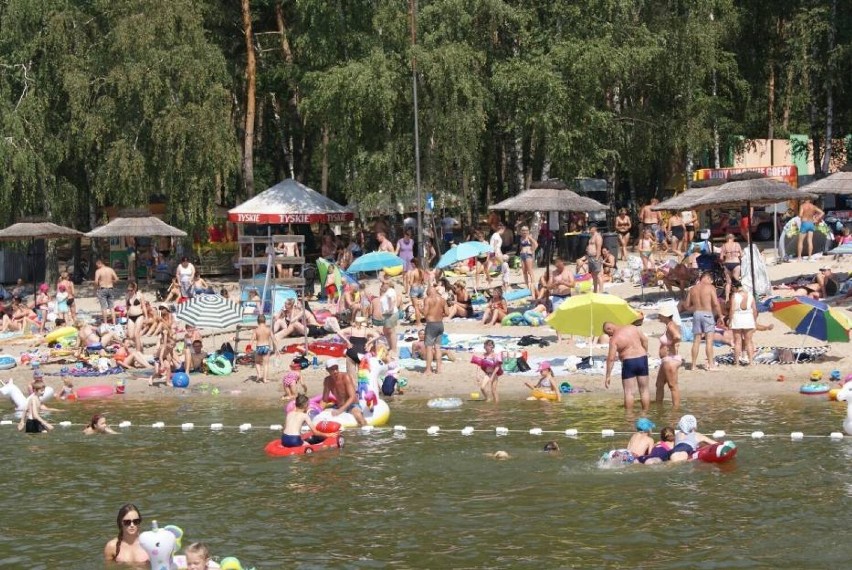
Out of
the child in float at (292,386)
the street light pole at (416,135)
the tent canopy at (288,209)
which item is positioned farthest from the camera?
the tent canopy at (288,209)

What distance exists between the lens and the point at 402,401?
22094 mm

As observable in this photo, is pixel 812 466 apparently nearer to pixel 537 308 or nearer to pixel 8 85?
pixel 537 308

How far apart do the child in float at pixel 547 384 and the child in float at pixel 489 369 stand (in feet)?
1.85

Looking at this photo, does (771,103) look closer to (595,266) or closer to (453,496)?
(595,266)

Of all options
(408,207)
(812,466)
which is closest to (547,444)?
(812,466)

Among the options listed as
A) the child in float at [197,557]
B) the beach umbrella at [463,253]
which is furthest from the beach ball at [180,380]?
the child in float at [197,557]

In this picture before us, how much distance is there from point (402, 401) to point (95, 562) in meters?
9.37

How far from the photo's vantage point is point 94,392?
2383 centimetres

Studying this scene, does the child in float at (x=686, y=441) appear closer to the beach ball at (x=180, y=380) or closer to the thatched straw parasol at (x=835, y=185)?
the beach ball at (x=180, y=380)

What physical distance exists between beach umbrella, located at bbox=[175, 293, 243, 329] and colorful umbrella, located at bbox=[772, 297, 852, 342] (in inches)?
379

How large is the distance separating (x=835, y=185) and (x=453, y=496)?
15.9 meters

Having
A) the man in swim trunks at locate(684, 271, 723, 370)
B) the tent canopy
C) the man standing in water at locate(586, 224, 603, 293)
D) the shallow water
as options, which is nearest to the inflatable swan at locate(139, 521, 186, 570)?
the shallow water

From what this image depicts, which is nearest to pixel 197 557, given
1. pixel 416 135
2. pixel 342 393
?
pixel 342 393

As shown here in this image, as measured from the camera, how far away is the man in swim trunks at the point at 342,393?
768 inches
